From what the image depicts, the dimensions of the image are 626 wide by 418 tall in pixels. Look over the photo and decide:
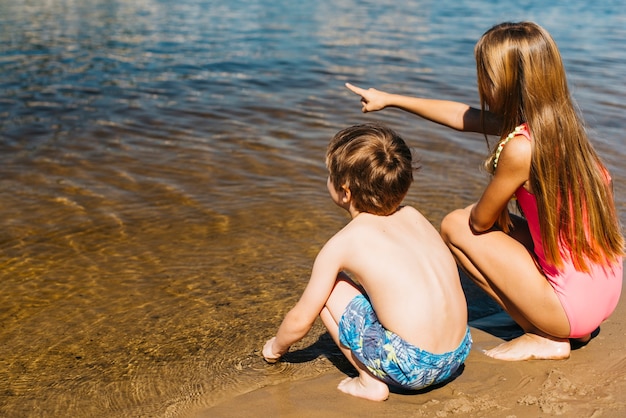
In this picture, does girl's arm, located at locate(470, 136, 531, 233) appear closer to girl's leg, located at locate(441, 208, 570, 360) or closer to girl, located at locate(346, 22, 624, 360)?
girl, located at locate(346, 22, 624, 360)

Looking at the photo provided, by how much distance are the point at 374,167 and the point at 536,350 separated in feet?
3.55

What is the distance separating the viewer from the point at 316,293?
8.71ft

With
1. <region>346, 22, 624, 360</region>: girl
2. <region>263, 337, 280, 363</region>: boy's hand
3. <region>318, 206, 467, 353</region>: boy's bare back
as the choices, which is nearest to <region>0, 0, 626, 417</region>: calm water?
<region>263, 337, 280, 363</region>: boy's hand

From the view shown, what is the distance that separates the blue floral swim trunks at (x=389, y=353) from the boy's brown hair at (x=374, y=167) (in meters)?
0.40

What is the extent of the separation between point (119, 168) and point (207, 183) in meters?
0.81

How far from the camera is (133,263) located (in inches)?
163

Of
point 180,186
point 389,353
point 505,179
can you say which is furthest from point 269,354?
point 180,186

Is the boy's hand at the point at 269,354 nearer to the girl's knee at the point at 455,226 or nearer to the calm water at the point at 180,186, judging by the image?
the calm water at the point at 180,186

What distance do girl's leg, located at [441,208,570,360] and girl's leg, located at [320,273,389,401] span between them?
0.61m

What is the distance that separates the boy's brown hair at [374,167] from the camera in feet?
8.53

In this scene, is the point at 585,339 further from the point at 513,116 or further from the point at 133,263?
the point at 133,263

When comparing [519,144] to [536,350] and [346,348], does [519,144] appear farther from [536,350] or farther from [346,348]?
[346,348]

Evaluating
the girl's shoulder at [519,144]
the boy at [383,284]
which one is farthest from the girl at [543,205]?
the boy at [383,284]

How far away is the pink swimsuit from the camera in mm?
2799
